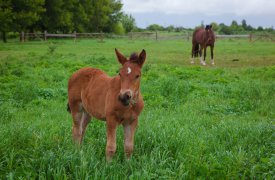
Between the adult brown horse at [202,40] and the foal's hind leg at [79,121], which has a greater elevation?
the adult brown horse at [202,40]

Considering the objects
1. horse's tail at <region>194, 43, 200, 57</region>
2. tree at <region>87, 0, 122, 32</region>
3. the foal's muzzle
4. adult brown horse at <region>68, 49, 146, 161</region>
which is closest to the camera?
the foal's muzzle

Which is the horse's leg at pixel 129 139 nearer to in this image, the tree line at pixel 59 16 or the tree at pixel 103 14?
the tree line at pixel 59 16

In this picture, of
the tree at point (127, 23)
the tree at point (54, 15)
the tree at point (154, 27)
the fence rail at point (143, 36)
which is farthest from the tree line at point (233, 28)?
the tree at point (54, 15)

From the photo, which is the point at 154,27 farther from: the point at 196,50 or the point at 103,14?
the point at 196,50

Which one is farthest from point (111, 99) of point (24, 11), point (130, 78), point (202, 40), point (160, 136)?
point (24, 11)

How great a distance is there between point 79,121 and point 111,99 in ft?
3.83

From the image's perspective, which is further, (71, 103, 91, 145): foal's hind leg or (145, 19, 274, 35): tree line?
(145, 19, 274, 35): tree line

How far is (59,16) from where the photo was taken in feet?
144

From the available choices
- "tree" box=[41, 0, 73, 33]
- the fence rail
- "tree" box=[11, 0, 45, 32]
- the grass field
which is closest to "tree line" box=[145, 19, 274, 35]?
the fence rail

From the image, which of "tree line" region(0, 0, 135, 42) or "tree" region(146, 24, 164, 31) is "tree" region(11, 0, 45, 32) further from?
"tree" region(146, 24, 164, 31)

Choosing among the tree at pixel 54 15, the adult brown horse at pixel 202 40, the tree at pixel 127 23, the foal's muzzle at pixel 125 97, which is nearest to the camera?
the foal's muzzle at pixel 125 97

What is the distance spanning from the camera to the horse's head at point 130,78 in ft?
13.8

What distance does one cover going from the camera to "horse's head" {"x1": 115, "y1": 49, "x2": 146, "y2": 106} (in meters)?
4.21

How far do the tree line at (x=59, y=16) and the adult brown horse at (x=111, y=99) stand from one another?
2956cm
